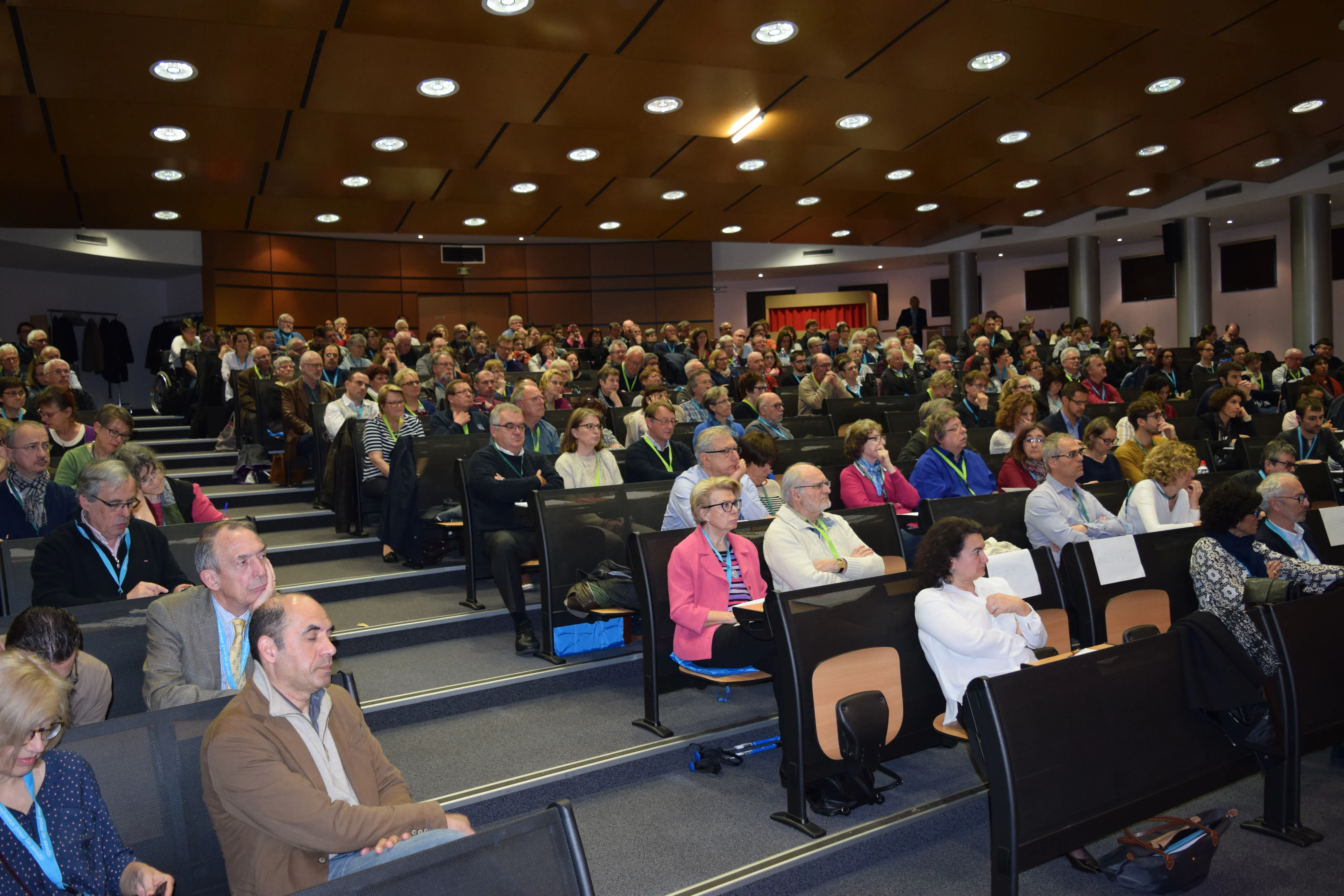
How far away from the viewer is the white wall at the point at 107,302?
13.1 metres

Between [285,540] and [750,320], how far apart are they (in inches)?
581

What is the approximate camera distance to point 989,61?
23.4ft

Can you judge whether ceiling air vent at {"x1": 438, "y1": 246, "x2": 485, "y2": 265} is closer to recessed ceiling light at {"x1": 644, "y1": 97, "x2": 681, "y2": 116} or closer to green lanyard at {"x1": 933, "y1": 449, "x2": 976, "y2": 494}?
recessed ceiling light at {"x1": 644, "y1": 97, "x2": 681, "y2": 116}

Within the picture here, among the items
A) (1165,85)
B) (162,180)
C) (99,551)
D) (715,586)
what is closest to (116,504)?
(99,551)

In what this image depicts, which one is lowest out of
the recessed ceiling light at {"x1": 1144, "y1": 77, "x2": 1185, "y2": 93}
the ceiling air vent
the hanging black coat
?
the hanging black coat

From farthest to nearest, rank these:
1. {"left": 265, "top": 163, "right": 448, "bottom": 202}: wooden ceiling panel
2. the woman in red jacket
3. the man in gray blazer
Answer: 1. {"left": 265, "top": 163, "right": 448, "bottom": 202}: wooden ceiling panel
2. the woman in red jacket
3. the man in gray blazer

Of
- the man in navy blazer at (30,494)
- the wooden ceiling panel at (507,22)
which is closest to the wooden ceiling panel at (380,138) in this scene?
the wooden ceiling panel at (507,22)

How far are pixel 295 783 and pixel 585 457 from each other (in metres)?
3.22

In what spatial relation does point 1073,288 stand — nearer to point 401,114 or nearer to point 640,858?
point 401,114

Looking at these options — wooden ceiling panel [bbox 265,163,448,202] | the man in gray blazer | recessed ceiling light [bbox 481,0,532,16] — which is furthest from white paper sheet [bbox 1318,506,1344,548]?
wooden ceiling panel [bbox 265,163,448,202]

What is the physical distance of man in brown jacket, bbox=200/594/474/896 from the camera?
6.01 feet

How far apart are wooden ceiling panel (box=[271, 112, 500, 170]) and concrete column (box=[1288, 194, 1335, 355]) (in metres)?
10.8

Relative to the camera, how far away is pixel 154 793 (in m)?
2.04

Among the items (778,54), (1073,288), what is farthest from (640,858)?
(1073,288)
